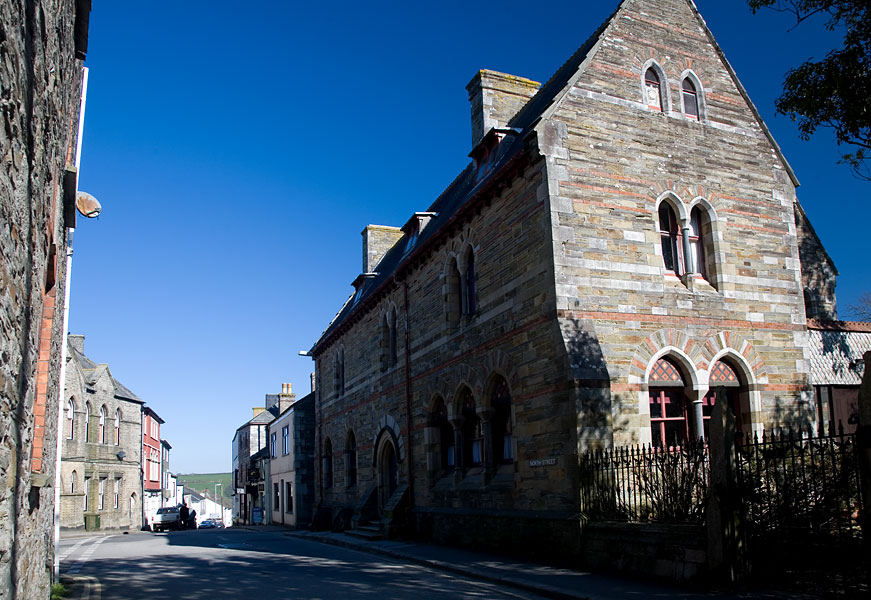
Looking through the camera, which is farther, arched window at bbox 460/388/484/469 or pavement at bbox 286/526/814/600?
arched window at bbox 460/388/484/469

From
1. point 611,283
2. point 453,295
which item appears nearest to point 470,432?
point 453,295

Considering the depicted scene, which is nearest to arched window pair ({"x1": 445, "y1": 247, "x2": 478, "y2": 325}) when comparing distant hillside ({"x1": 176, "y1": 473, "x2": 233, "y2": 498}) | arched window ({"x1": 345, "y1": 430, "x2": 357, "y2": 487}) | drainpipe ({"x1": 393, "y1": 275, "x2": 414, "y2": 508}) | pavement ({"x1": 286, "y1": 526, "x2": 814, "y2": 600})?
drainpipe ({"x1": 393, "y1": 275, "x2": 414, "y2": 508})

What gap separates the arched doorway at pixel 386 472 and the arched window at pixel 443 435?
4.30m

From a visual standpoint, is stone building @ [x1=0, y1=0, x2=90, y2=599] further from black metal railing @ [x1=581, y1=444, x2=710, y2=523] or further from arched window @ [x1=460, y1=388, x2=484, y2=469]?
arched window @ [x1=460, y1=388, x2=484, y2=469]

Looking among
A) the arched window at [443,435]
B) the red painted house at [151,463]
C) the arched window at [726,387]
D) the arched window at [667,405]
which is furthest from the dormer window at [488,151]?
the red painted house at [151,463]

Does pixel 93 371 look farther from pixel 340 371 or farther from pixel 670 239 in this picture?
pixel 670 239

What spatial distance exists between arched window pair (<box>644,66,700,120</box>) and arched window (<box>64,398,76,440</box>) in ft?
114

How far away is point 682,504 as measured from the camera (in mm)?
11273

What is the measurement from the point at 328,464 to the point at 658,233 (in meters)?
20.7

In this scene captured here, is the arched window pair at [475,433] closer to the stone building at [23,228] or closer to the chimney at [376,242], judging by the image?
the stone building at [23,228]

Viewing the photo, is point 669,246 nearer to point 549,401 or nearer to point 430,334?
point 549,401

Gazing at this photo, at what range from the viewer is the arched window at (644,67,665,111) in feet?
53.3

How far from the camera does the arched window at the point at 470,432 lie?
17703mm

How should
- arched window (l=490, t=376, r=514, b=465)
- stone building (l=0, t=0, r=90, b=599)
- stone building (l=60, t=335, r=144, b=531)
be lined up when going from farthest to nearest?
stone building (l=60, t=335, r=144, b=531), arched window (l=490, t=376, r=514, b=465), stone building (l=0, t=0, r=90, b=599)
